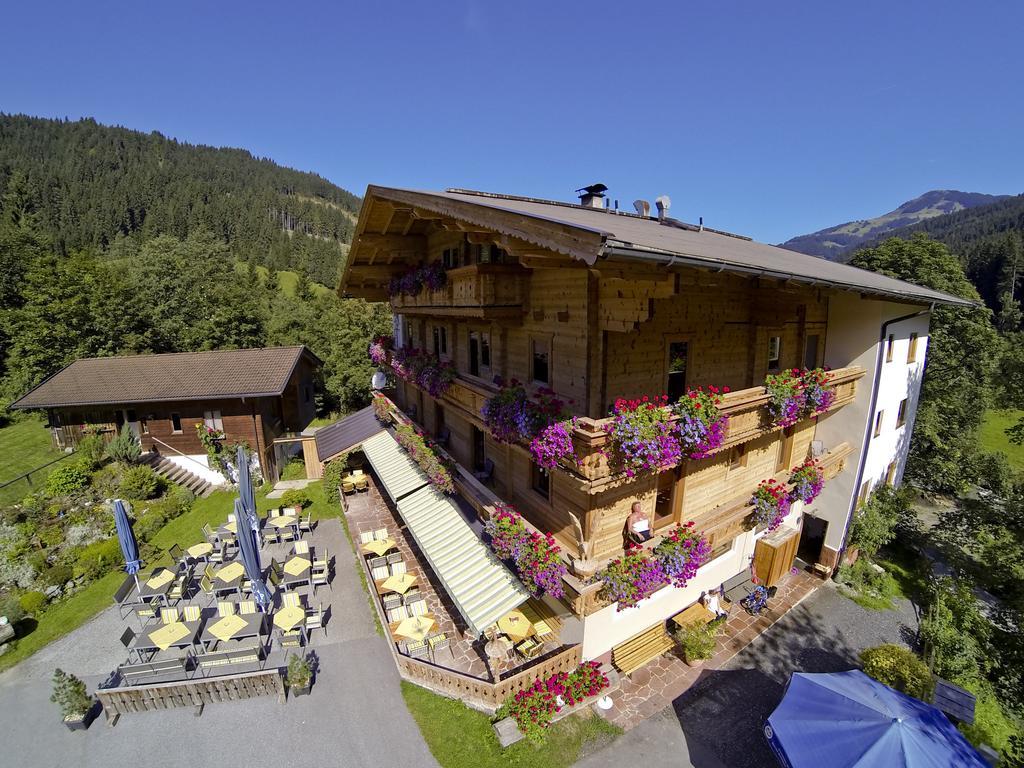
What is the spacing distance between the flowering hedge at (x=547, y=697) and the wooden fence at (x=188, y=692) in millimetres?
6262

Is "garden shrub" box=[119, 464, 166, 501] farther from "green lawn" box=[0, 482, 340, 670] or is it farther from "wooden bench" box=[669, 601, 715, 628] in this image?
"wooden bench" box=[669, 601, 715, 628]

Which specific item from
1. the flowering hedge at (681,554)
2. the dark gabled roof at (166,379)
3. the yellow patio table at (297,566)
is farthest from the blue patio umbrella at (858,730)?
the dark gabled roof at (166,379)

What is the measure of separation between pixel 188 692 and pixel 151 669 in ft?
4.53

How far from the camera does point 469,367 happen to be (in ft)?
49.4

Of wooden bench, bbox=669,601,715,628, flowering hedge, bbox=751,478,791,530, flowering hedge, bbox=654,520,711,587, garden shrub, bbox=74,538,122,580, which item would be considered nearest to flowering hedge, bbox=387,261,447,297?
flowering hedge, bbox=654,520,711,587

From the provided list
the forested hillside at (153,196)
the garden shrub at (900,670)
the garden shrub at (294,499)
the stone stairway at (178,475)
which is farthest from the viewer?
the forested hillside at (153,196)

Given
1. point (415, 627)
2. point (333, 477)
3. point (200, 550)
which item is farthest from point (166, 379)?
point (415, 627)

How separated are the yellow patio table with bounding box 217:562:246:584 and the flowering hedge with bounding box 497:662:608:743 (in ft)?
35.6

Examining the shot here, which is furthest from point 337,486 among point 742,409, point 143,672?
point 742,409

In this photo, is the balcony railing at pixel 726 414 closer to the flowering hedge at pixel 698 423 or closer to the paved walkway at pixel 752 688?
the flowering hedge at pixel 698 423

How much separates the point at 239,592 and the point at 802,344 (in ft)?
67.5

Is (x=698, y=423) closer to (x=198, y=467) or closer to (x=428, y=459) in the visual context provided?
(x=428, y=459)

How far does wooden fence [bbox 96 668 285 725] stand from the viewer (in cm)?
1125

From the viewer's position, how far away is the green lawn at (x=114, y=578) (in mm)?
13906
